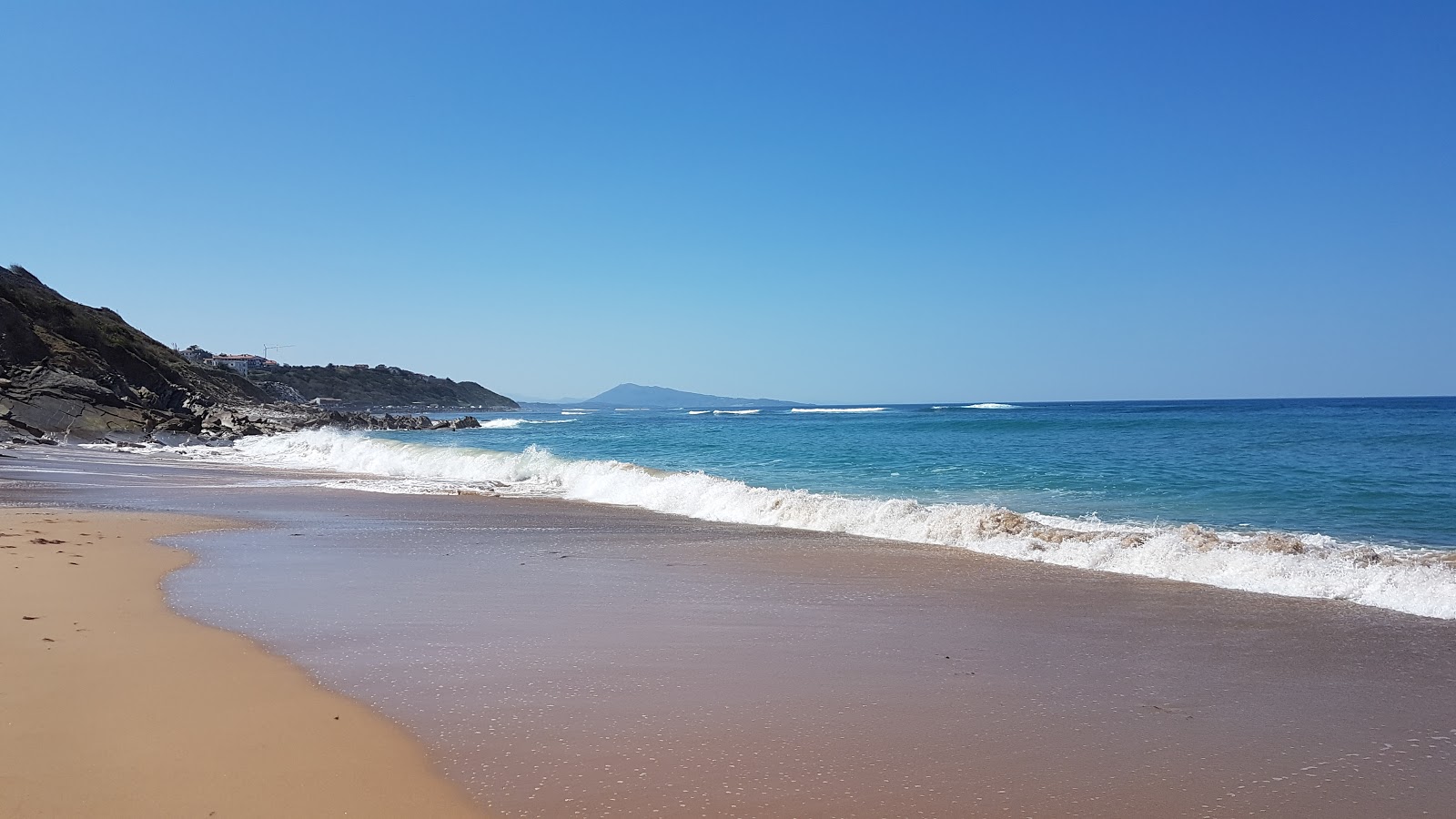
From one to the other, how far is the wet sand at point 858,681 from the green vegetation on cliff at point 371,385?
397 ft

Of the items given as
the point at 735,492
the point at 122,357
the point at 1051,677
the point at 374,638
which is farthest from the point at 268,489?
the point at 122,357

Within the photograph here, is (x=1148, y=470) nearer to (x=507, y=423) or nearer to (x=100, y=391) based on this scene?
(x=100, y=391)

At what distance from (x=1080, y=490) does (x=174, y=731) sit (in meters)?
16.2

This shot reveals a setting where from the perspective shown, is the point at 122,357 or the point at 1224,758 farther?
the point at 122,357

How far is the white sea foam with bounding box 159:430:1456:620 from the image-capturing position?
26.1ft

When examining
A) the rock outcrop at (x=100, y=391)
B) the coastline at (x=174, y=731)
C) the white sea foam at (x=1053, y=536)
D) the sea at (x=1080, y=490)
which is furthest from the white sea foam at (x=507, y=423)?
the coastline at (x=174, y=731)

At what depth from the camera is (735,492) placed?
15500mm

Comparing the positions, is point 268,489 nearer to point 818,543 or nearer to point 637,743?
point 818,543

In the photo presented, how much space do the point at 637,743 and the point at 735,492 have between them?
1124 centimetres

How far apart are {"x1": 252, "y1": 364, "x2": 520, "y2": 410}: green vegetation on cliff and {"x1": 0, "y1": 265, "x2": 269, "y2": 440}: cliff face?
6078 cm

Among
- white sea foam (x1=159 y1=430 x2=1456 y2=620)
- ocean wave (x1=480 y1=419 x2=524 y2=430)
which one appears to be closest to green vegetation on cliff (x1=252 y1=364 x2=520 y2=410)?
ocean wave (x1=480 y1=419 x2=524 y2=430)

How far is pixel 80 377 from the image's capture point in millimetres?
38062

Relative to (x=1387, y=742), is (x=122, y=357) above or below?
above

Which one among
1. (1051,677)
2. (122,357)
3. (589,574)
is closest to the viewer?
(1051,677)
